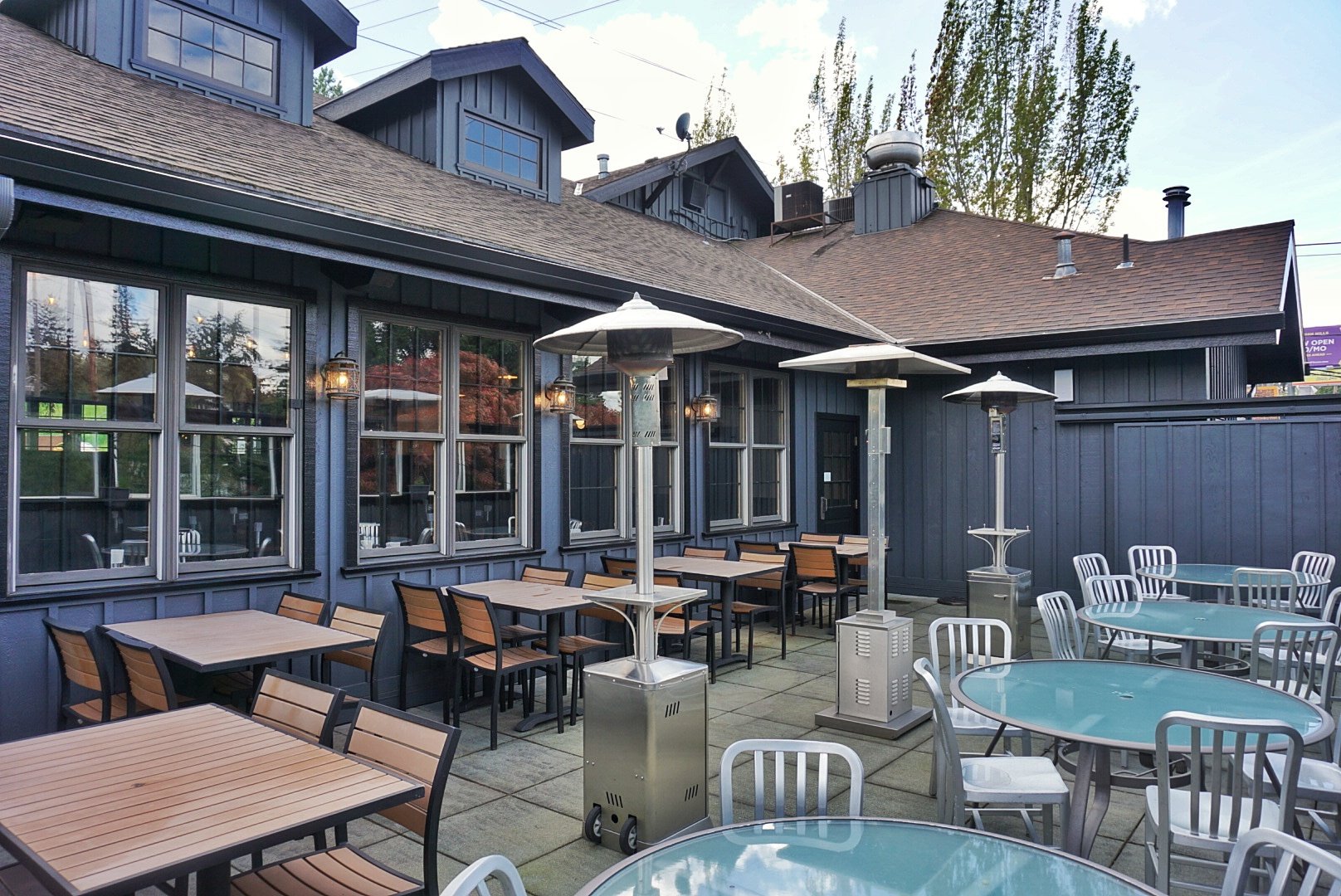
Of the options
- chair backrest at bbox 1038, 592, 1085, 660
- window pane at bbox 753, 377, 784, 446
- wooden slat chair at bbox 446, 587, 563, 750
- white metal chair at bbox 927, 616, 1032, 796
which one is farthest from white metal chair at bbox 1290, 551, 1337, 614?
wooden slat chair at bbox 446, 587, 563, 750

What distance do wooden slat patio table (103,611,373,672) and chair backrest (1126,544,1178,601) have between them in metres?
6.20

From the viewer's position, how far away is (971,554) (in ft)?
33.6

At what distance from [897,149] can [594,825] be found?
→ 12.3 meters

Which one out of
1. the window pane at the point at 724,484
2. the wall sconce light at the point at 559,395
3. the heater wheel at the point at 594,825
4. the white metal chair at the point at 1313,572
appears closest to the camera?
the heater wheel at the point at 594,825

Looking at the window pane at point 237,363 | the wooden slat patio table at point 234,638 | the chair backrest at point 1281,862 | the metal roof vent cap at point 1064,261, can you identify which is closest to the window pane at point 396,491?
the window pane at point 237,363

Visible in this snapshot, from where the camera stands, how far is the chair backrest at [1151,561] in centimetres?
721

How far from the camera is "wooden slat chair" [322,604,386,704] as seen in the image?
454 centimetres

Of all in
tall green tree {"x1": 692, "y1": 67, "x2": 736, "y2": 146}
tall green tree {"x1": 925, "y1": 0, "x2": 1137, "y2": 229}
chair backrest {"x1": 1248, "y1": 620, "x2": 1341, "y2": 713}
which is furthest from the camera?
tall green tree {"x1": 692, "y1": 67, "x2": 736, "y2": 146}

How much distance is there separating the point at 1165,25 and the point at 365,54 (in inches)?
732

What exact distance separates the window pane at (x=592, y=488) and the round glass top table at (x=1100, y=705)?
4.29 meters

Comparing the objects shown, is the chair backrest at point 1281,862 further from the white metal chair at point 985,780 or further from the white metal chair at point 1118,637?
the white metal chair at point 1118,637

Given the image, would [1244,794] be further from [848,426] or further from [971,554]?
[848,426]

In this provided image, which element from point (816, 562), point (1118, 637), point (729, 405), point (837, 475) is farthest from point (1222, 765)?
point (837, 475)

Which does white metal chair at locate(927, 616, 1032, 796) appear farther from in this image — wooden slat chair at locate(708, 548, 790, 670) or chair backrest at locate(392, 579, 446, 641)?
chair backrest at locate(392, 579, 446, 641)
